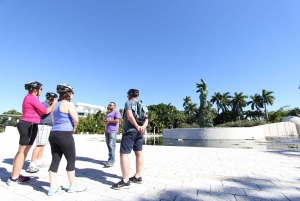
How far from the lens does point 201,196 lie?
239cm

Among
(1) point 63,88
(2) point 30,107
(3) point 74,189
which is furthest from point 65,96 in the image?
(3) point 74,189

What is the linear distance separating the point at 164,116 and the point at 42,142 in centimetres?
4399

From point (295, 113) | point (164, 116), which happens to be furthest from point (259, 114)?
point (164, 116)

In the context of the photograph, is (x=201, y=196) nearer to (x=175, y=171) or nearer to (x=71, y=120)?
(x=175, y=171)

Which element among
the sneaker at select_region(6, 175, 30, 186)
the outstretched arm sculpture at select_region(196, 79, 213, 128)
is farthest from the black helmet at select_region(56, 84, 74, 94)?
the outstretched arm sculpture at select_region(196, 79, 213, 128)

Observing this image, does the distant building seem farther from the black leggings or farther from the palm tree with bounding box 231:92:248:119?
the black leggings

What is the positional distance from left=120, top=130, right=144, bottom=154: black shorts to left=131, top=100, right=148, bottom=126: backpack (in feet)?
0.69

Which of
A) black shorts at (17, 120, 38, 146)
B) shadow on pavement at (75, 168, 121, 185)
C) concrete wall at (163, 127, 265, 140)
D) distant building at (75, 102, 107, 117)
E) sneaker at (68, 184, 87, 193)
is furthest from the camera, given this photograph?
distant building at (75, 102, 107, 117)

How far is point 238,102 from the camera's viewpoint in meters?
47.4

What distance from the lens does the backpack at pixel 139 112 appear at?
2.87 m

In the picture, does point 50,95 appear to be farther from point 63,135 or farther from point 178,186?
point 178,186

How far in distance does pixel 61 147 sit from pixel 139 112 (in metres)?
1.33

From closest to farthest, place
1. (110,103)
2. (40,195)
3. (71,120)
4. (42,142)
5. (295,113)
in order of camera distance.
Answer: (40,195)
(71,120)
(42,142)
(110,103)
(295,113)

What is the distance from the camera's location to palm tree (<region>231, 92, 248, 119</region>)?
4734 centimetres
